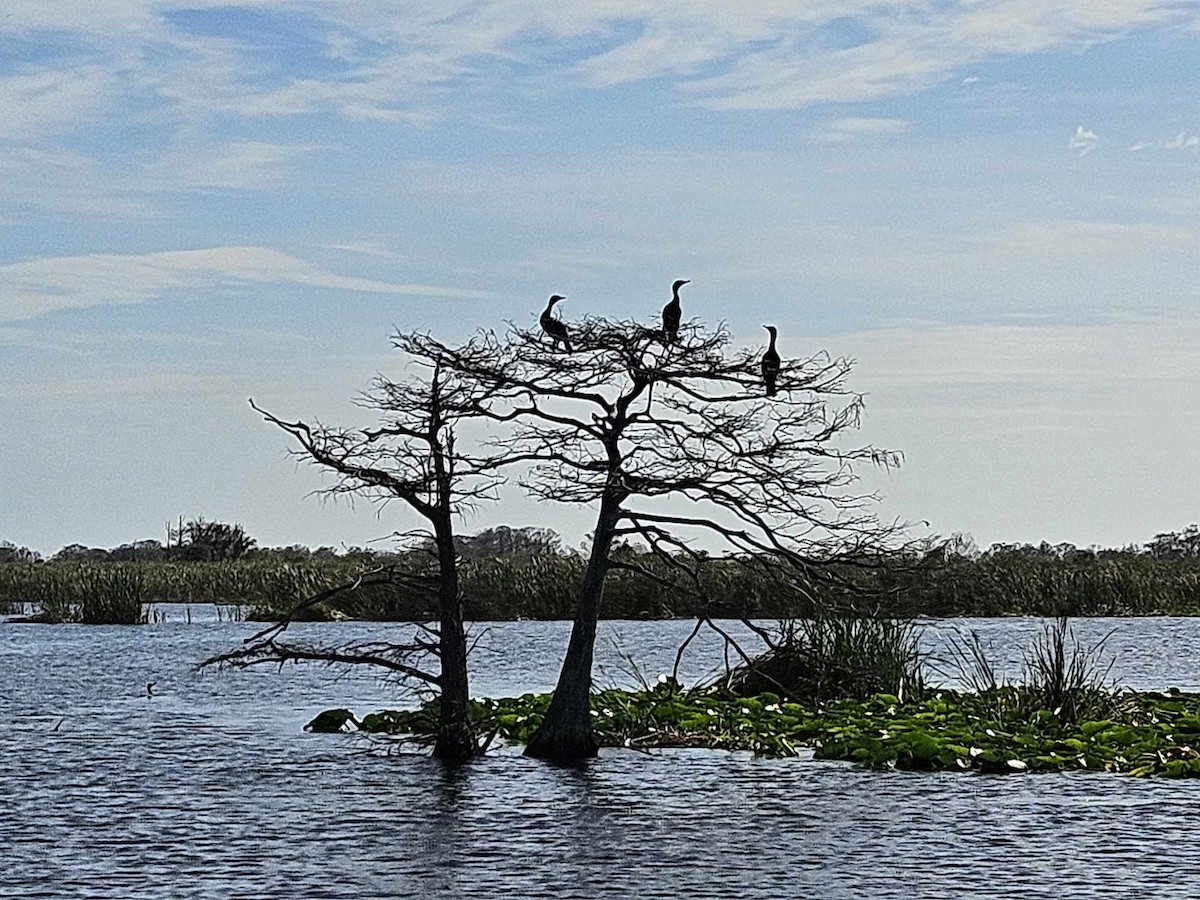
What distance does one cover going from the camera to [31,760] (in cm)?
2475

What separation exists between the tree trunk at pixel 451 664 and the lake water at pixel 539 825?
41 centimetres

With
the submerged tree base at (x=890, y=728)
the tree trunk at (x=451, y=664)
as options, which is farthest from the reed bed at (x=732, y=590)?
the tree trunk at (x=451, y=664)

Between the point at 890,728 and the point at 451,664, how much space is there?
18.6 feet

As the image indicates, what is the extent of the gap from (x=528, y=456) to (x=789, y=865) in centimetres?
635

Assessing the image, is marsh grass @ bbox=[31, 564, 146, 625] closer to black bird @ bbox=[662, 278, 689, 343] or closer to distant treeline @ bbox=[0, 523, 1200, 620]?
distant treeline @ bbox=[0, 523, 1200, 620]

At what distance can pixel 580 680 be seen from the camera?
21.2 metres

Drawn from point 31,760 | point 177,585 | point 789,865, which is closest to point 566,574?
point 177,585

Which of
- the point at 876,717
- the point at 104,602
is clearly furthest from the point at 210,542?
the point at 876,717

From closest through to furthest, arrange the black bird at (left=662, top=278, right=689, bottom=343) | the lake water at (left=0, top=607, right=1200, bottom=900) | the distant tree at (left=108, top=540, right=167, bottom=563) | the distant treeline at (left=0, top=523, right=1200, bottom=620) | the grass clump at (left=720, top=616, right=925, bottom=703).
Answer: the lake water at (left=0, top=607, right=1200, bottom=900)
the black bird at (left=662, top=278, right=689, bottom=343)
the grass clump at (left=720, top=616, right=925, bottom=703)
the distant treeline at (left=0, top=523, right=1200, bottom=620)
the distant tree at (left=108, top=540, right=167, bottom=563)

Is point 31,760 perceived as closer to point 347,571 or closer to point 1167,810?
point 1167,810

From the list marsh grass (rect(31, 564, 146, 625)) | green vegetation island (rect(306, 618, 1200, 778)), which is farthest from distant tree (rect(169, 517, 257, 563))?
green vegetation island (rect(306, 618, 1200, 778))

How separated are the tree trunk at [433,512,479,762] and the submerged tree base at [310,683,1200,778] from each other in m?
1.46

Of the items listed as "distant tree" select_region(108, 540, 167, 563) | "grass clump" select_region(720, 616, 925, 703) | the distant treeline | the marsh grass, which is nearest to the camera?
"grass clump" select_region(720, 616, 925, 703)

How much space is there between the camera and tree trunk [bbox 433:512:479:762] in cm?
2175
